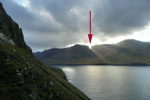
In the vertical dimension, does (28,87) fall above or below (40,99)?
above

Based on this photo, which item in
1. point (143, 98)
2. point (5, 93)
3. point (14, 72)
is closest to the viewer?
point (5, 93)

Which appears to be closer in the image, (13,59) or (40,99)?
(40,99)

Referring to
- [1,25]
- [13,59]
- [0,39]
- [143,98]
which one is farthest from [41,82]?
[143,98]

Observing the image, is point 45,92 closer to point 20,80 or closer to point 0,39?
point 20,80

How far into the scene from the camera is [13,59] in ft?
107

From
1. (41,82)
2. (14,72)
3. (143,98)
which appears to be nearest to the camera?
(14,72)

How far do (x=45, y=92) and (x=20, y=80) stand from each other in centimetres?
970

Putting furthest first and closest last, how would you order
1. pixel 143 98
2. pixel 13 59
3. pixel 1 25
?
pixel 143 98 → pixel 1 25 → pixel 13 59

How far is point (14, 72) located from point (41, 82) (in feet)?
33.6

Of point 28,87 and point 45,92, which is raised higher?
point 28,87

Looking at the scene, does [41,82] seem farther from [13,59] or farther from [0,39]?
[0,39]

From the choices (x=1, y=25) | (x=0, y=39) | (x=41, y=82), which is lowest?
(x=41, y=82)

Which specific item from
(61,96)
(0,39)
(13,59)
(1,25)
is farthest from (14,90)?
(1,25)

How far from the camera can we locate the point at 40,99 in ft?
98.6
